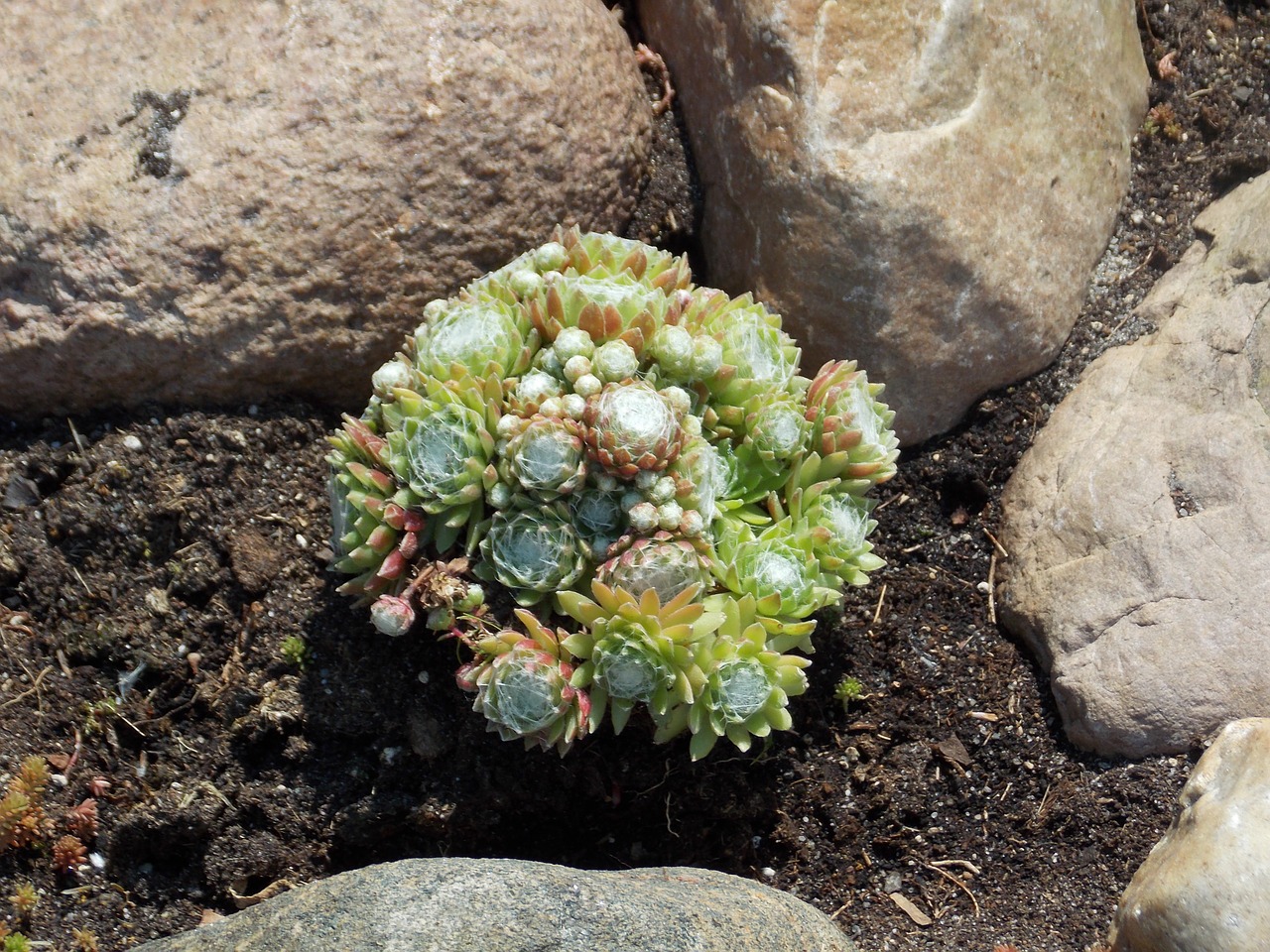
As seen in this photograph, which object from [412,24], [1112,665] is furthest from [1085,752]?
[412,24]

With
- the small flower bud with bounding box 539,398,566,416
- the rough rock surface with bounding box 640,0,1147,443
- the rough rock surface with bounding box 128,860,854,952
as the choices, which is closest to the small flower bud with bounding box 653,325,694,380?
the small flower bud with bounding box 539,398,566,416

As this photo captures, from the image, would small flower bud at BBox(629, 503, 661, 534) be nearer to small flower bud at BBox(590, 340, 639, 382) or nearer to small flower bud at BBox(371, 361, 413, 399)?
small flower bud at BBox(590, 340, 639, 382)

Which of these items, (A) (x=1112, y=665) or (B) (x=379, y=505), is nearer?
(B) (x=379, y=505)

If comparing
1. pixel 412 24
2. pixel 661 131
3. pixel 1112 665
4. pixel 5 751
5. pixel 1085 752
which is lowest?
pixel 5 751

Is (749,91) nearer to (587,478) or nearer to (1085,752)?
(587,478)

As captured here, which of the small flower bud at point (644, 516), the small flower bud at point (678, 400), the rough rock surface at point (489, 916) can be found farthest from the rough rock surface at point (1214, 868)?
the small flower bud at point (678, 400)

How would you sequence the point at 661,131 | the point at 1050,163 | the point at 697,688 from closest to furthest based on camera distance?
the point at 697,688
the point at 1050,163
the point at 661,131

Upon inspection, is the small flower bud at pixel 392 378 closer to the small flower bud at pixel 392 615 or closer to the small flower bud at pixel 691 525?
the small flower bud at pixel 392 615

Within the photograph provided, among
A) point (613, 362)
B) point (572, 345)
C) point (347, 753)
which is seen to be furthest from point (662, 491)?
point (347, 753)

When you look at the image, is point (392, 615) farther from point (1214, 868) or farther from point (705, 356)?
point (1214, 868)
